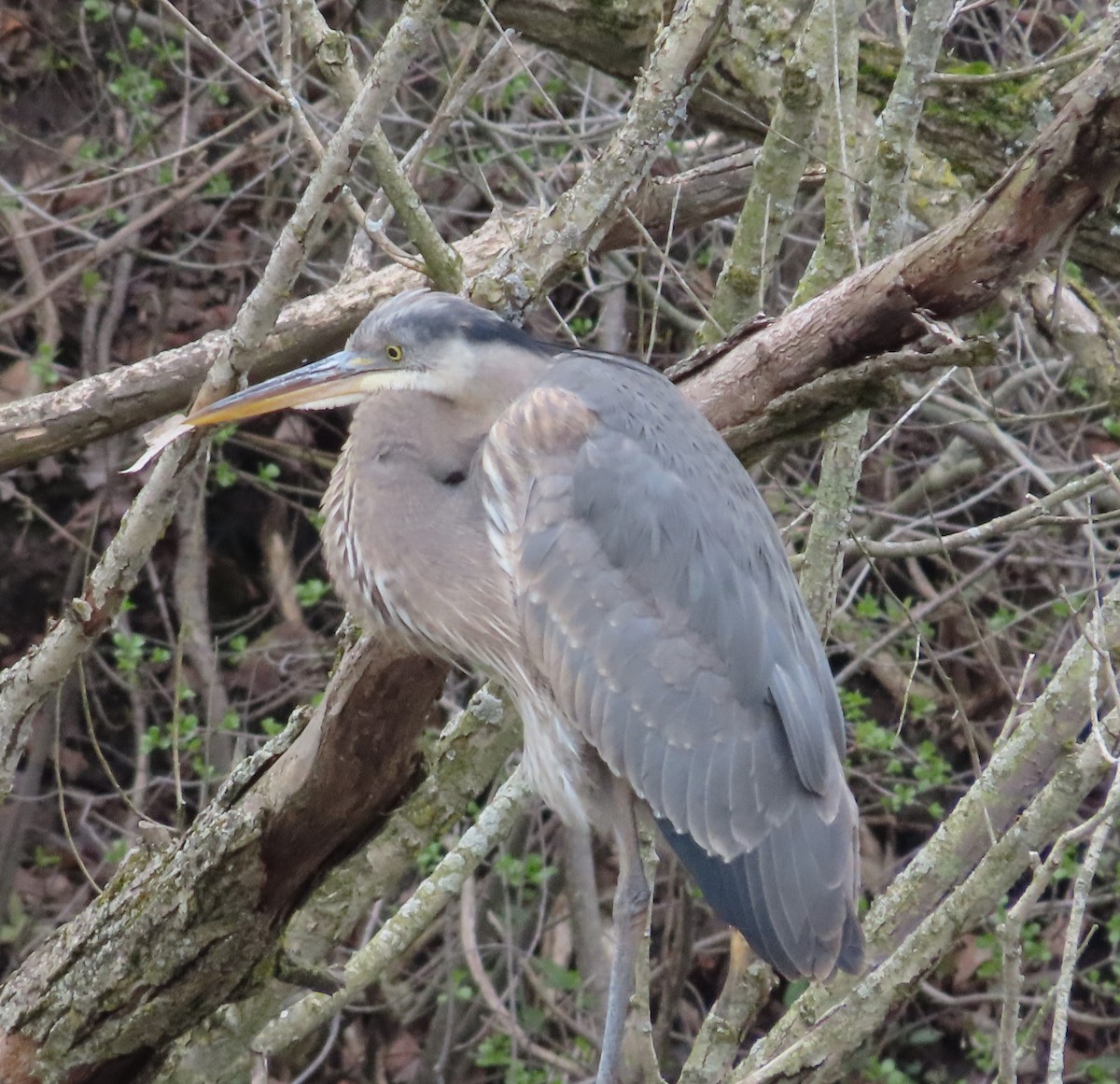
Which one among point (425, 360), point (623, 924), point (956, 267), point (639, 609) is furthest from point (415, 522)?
point (956, 267)

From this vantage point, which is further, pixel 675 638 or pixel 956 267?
pixel 675 638

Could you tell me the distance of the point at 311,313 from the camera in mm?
3645

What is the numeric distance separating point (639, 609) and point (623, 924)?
60 centimetres

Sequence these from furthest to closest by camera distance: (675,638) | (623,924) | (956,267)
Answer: (623,924)
(675,638)
(956,267)

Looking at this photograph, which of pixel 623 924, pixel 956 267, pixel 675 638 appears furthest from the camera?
pixel 623 924

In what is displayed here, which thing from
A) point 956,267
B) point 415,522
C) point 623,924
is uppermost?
point 956,267

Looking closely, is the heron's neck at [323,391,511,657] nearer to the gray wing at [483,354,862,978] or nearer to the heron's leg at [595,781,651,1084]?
the gray wing at [483,354,862,978]

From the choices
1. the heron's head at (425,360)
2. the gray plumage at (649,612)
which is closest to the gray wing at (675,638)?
the gray plumage at (649,612)

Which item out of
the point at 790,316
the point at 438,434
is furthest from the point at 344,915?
the point at 790,316

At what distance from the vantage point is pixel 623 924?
2.80m

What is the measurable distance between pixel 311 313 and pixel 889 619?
6.50 feet

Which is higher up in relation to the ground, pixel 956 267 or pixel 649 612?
pixel 956 267

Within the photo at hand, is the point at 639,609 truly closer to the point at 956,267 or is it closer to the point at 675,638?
the point at 675,638

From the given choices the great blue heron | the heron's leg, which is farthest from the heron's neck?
the heron's leg
